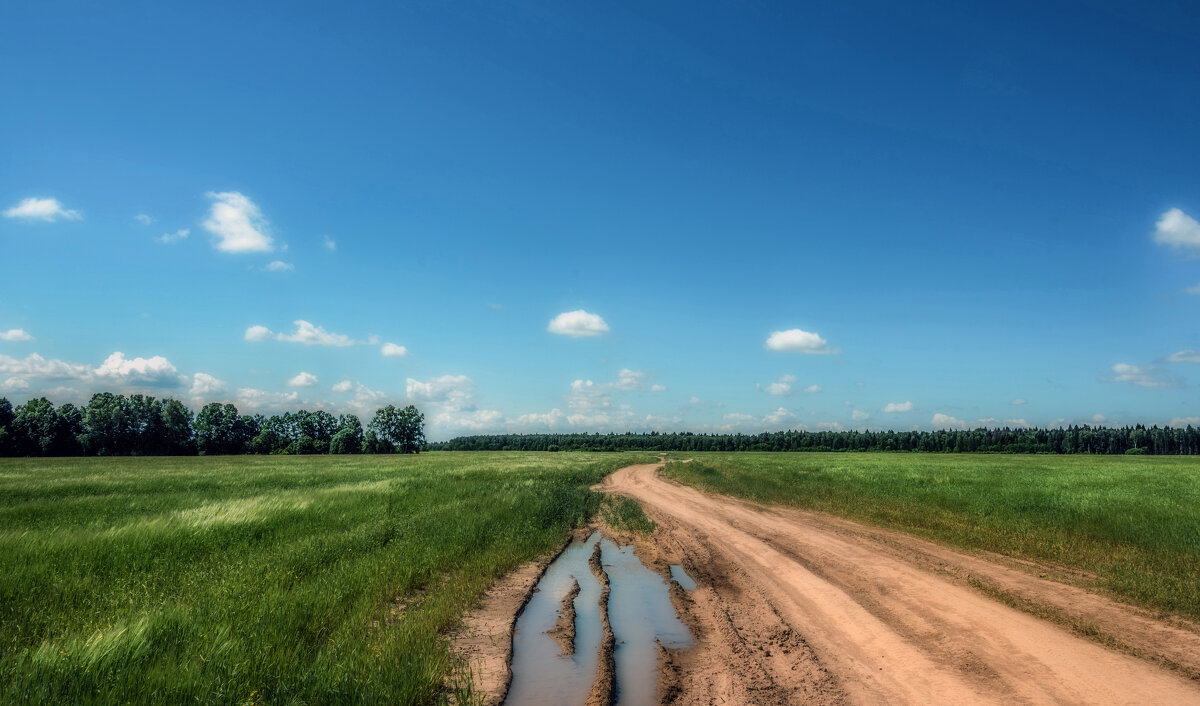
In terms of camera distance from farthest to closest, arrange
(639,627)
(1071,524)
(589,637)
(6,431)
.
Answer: (6,431) → (1071,524) → (639,627) → (589,637)

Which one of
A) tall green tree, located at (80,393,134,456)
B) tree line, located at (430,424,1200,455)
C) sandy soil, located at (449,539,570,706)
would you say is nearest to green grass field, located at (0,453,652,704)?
sandy soil, located at (449,539,570,706)

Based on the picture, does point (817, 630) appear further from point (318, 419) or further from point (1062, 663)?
point (318, 419)

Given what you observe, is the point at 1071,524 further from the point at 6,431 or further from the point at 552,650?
the point at 6,431

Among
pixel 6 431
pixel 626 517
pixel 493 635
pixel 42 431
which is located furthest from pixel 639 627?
pixel 42 431

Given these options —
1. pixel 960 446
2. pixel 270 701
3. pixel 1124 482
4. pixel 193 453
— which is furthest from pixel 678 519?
pixel 960 446

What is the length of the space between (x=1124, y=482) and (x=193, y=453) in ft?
389

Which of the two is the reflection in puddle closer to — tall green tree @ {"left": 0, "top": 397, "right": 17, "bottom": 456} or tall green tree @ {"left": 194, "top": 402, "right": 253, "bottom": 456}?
tall green tree @ {"left": 0, "top": 397, "right": 17, "bottom": 456}

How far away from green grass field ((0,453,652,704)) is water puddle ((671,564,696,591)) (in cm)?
351

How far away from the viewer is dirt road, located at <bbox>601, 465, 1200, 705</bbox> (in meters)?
5.61

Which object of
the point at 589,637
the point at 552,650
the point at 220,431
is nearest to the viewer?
the point at 552,650

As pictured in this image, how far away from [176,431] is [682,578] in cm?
10868

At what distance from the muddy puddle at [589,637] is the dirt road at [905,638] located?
0.41m

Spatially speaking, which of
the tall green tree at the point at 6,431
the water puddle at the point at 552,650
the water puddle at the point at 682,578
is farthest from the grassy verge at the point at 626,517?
the tall green tree at the point at 6,431

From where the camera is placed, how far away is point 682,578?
11.1 metres
